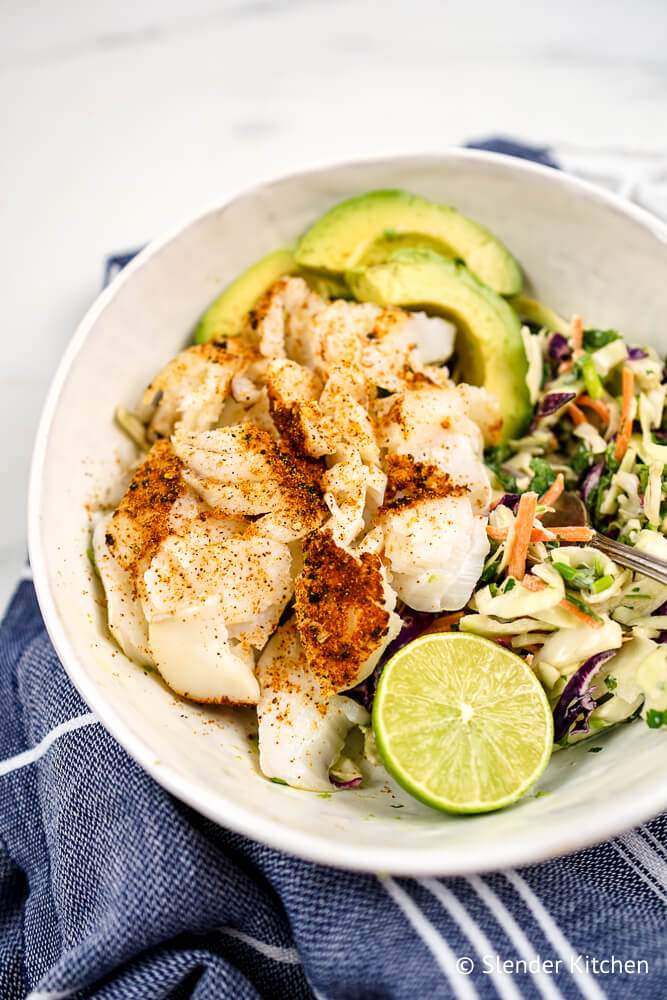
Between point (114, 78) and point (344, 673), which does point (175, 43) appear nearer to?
point (114, 78)

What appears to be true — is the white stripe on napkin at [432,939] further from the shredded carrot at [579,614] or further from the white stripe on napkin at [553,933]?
the shredded carrot at [579,614]

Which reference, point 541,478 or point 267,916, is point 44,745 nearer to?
point 267,916

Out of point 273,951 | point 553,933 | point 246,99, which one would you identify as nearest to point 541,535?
point 553,933

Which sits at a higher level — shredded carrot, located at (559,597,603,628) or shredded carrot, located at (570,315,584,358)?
shredded carrot, located at (570,315,584,358)

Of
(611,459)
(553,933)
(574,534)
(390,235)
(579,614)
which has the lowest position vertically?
(553,933)

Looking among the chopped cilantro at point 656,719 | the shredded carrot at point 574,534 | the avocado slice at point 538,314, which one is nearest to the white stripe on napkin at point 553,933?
the chopped cilantro at point 656,719

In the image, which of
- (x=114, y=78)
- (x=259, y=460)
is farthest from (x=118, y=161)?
(x=259, y=460)

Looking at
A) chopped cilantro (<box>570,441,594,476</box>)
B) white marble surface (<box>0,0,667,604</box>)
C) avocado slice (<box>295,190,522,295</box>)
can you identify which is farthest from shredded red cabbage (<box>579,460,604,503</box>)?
white marble surface (<box>0,0,667,604</box>)

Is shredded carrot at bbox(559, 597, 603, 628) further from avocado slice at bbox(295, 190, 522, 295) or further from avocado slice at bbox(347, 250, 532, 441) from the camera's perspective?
avocado slice at bbox(295, 190, 522, 295)
